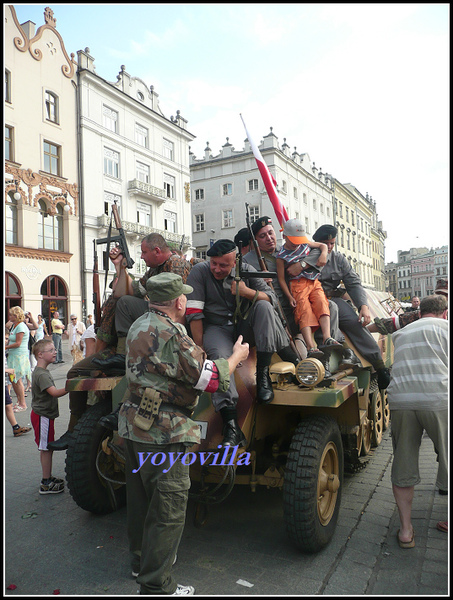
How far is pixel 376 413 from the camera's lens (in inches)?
252

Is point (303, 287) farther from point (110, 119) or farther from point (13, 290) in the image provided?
point (110, 119)

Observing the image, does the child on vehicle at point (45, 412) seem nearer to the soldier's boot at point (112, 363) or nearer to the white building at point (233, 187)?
the soldier's boot at point (112, 363)

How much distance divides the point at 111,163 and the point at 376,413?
89.1 ft

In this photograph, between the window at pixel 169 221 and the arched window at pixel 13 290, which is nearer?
the arched window at pixel 13 290

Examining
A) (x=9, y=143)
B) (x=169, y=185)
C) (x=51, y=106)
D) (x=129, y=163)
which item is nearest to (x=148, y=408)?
(x=9, y=143)

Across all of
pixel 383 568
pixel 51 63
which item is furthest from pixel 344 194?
pixel 383 568

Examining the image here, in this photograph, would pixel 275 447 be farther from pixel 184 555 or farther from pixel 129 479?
pixel 129 479

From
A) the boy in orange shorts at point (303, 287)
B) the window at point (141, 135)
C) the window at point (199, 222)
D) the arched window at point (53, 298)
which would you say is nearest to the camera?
the boy in orange shorts at point (303, 287)

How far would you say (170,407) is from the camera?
9.70 feet

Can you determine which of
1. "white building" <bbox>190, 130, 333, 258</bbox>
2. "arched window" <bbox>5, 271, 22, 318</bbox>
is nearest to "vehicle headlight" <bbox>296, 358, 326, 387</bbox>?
"arched window" <bbox>5, 271, 22, 318</bbox>

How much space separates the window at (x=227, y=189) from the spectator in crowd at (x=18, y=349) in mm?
34228

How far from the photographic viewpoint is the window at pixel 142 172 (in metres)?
32.2

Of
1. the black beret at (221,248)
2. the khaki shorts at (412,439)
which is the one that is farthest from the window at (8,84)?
the khaki shorts at (412,439)

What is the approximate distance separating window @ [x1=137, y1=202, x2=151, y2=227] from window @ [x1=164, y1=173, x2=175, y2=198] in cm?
228
